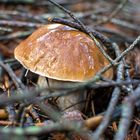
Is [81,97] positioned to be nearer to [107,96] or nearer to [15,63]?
[107,96]

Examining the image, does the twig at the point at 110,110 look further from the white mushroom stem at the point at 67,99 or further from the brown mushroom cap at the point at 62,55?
the white mushroom stem at the point at 67,99

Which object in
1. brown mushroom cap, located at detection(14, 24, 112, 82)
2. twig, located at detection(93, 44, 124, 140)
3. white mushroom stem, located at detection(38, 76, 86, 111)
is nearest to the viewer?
twig, located at detection(93, 44, 124, 140)

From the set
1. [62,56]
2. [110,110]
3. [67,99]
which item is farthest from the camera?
[67,99]

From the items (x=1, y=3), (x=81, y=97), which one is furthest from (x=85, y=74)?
(x=1, y=3)

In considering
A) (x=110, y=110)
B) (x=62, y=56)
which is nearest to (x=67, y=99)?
(x=62, y=56)

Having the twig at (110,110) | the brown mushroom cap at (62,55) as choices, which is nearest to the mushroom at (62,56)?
the brown mushroom cap at (62,55)

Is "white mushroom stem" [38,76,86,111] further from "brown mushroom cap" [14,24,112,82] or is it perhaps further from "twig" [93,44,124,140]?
"twig" [93,44,124,140]

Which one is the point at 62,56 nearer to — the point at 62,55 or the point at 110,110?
the point at 62,55

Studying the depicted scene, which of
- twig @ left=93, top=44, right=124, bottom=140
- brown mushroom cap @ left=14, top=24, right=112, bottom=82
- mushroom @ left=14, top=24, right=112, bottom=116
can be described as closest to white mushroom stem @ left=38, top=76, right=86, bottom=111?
mushroom @ left=14, top=24, right=112, bottom=116
